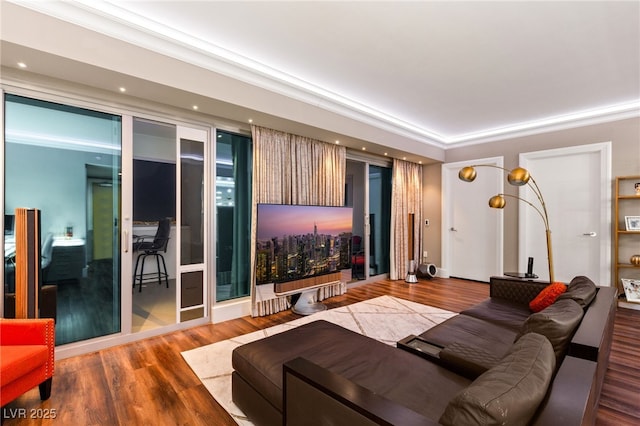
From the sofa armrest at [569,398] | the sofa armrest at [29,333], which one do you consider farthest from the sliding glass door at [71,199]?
the sofa armrest at [569,398]

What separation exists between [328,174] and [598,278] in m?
4.29

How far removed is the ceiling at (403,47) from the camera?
2197 mm

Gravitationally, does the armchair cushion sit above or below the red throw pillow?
below

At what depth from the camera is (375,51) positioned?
2756mm

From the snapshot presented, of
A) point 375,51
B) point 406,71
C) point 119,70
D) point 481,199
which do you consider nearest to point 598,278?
point 481,199

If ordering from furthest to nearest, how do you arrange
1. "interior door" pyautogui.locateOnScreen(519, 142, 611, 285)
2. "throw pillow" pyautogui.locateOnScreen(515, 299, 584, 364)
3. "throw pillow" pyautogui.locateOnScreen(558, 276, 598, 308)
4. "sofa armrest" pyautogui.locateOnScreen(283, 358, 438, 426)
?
1. "interior door" pyautogui.locateOnScreen(519, 142, 611, 285)
2. "throw pillow" pyautogui.locateOnScreen(558, 276, 598, 308)
3. "throw pillow" pyautogui.locateOnScreen(515, 299, 584, 364)
4. "sofa armrest" pyautogui.locateOnScreen(283, 358, 438, 426)

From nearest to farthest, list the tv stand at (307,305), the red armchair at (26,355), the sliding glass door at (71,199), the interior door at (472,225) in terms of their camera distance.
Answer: the red armchair at (26,355)
the sliding glass door at (71,199)
the tv stand at (307,305)
the interior door at (472,225)

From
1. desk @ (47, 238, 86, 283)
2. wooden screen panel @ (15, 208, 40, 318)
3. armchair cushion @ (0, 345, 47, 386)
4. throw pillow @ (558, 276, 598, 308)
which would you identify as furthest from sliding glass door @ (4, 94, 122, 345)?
throw pillow @ (558, 276, 598, 308)

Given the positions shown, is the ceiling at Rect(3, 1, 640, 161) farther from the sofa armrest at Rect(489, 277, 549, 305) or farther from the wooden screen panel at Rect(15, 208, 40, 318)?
the sofa armrest at Rect(489, 277, 549, 305)

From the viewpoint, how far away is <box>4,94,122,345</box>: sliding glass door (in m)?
2.46

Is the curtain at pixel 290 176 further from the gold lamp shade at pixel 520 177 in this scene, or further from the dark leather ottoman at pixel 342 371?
the gold lamp shade at pixel 520 177

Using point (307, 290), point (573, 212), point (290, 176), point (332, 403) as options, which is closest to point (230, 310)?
point (307, 290)

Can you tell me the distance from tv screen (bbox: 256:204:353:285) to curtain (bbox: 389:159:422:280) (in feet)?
5.58

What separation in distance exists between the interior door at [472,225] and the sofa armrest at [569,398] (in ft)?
15.3
